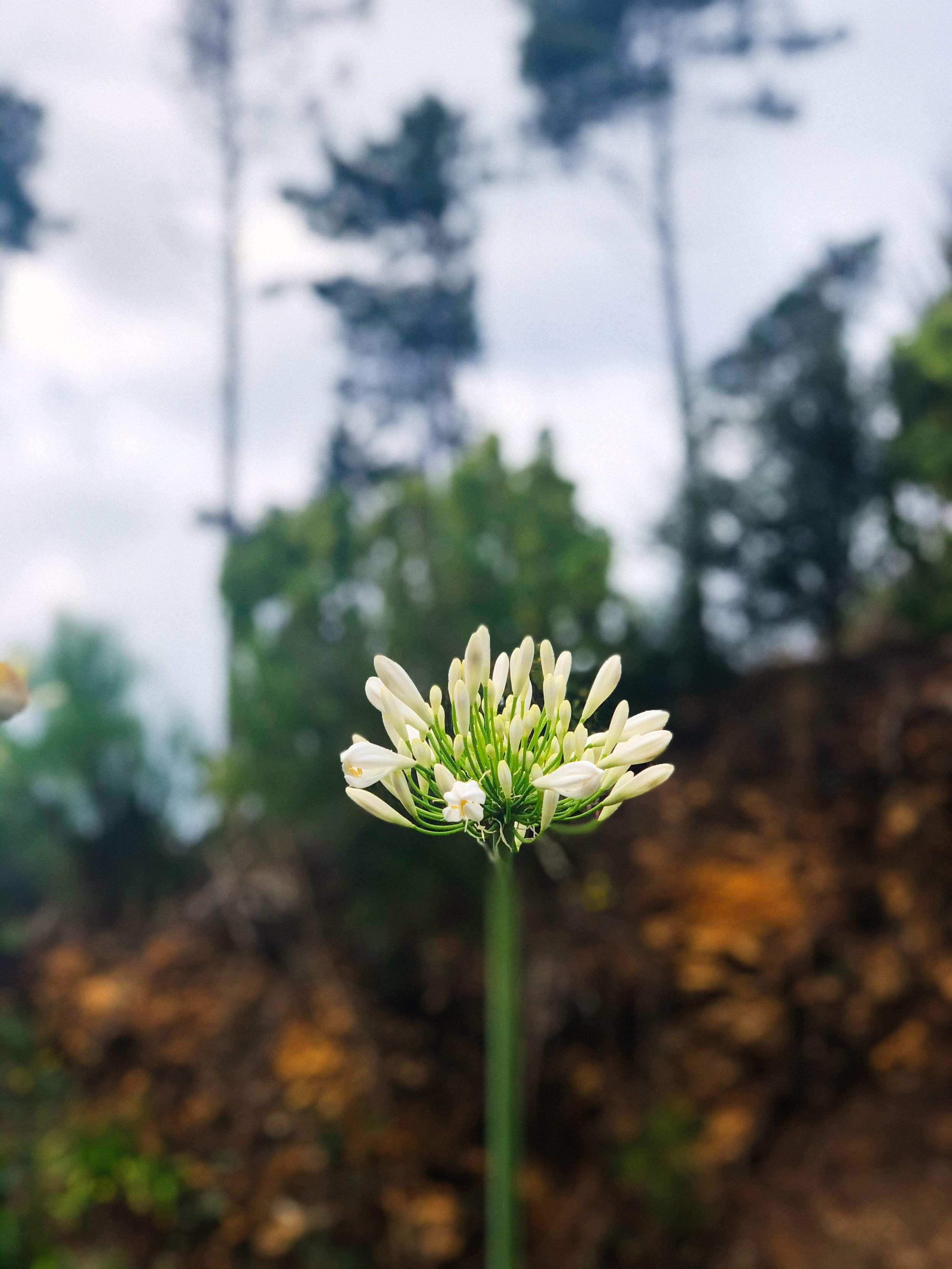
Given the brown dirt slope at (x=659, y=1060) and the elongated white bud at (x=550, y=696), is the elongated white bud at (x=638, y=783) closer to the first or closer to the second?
the elongated white bud at (x=550, y=696)

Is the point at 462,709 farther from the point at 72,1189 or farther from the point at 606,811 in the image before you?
the point at 72,1189

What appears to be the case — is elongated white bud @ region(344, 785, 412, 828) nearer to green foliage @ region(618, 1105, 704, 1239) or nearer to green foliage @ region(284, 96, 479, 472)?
green foliage @ region(618, 1105, 704, 1239)

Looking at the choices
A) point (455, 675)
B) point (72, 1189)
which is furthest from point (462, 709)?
point (72, 1189)

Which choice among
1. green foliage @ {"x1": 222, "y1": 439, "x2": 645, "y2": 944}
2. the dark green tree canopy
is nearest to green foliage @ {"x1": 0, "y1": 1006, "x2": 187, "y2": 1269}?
green foliage @ {"x1": 222, "y1": 439, "x2": 645, "y2": 944}

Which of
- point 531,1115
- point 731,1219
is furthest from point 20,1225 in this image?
point 731,1219

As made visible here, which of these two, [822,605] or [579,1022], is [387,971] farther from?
[822,605]
